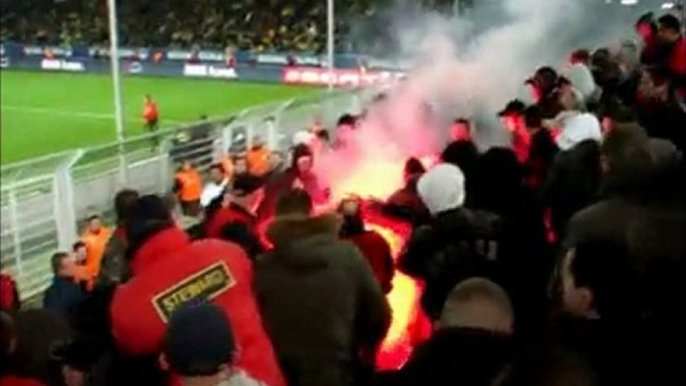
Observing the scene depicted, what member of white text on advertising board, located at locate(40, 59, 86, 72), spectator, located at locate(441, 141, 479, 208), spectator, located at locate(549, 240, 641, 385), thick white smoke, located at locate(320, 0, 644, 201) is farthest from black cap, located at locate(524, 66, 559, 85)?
white text on advertising board, located at locate(40, 59, 86, 72)

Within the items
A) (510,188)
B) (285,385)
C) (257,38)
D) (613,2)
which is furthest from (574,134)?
(257,38)

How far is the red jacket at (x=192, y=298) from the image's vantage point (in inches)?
104

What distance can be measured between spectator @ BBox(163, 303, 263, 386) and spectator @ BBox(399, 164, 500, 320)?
2.85 feet

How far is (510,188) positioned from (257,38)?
20015 millimetres

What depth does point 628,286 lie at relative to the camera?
241cm

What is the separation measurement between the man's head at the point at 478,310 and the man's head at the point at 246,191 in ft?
5.74

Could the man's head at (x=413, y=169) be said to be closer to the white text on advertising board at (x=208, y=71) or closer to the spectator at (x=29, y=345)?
the spectator at (x=29, y=345)

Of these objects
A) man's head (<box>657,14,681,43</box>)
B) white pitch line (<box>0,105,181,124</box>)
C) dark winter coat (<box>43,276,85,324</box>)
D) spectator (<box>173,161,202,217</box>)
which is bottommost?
white pitch line (<box>0,105,181,124</box>)

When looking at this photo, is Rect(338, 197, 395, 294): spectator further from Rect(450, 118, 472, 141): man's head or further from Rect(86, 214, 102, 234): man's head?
Rect(86, 214, 102, 234): man's head

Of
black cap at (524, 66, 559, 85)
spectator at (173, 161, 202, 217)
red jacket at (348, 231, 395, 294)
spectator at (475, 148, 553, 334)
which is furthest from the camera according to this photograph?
spectator at (173, 161, 202, 217)

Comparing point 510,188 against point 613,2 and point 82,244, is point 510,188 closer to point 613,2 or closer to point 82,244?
point 82,244

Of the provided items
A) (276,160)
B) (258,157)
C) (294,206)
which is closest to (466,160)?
(294,206)

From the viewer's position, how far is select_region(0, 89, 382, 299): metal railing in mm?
7973

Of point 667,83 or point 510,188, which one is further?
point 667,83
